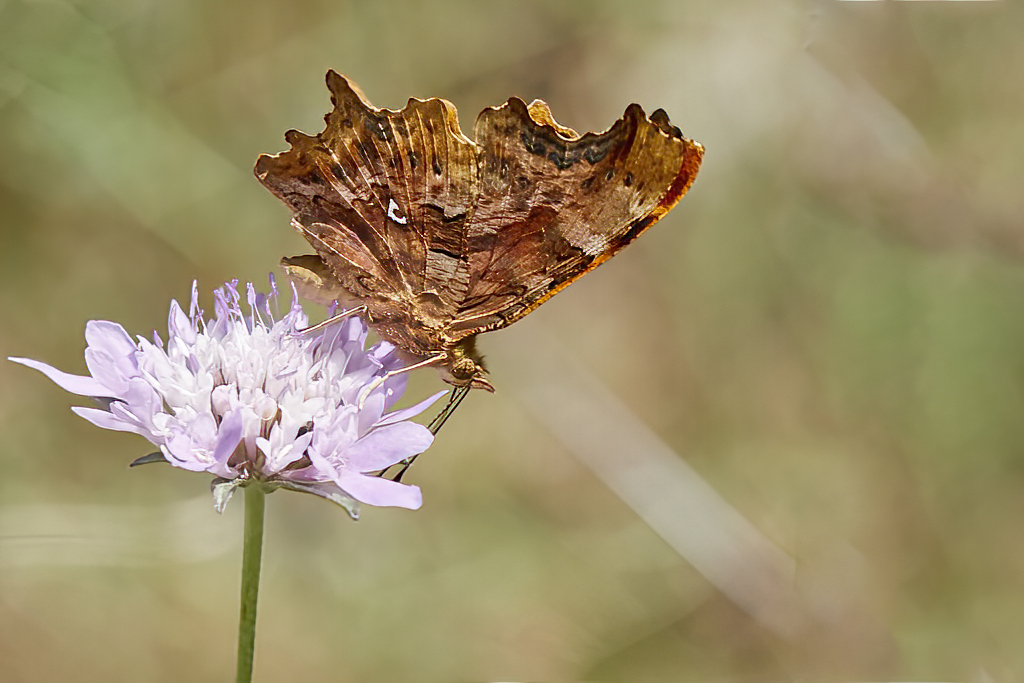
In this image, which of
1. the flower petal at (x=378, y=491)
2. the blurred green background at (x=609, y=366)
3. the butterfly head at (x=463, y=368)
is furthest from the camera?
the blurred green background at (x=609, y=366)

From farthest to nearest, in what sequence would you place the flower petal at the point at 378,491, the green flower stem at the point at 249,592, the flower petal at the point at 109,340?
1. the flower petal at the point at 109,340
2. the flower petal at the point at 378,491
3. the green flower stem at the point at 249,592

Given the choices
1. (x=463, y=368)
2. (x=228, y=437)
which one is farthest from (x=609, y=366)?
(x=228, y=437)

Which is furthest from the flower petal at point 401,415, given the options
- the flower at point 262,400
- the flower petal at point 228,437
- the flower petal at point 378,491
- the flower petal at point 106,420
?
the flower petal at point 106,420

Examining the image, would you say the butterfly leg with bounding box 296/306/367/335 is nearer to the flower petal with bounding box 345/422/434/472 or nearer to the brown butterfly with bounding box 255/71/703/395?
the brown butterfly with bounding box 255/71/703/395

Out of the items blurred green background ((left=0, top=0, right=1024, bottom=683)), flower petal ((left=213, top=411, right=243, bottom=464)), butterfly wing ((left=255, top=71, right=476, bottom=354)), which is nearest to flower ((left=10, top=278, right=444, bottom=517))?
flower petal ((left=213, top=411, right=243, bottom=464))

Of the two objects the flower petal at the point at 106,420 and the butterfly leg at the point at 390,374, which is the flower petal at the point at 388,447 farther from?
the flower petal at the point at 106,420
